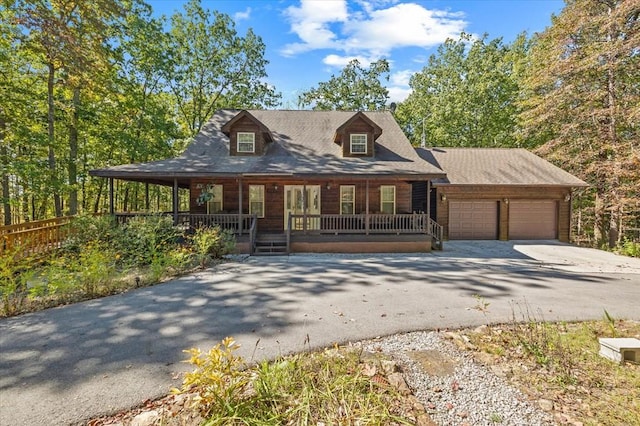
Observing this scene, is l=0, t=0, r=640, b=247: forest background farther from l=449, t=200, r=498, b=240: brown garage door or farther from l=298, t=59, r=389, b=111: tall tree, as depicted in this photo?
l=449, t=200, r=498, b=240: brown garage door

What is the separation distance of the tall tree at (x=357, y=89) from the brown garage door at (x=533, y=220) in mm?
16946

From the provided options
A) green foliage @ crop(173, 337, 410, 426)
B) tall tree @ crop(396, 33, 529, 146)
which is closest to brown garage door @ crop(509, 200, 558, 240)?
tall tree @ crop(396, 33, 529, 146)

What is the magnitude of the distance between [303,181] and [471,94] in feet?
61.2

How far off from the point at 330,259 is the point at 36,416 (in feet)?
27.5

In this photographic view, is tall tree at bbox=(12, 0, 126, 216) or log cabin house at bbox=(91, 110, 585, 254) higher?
tall tree at bbox=(12, 0, 126, 216)

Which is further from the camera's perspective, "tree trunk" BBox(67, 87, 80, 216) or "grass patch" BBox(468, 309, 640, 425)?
"tree trunk" BBox(67, 87, 80, 216)

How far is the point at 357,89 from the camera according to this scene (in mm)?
27984

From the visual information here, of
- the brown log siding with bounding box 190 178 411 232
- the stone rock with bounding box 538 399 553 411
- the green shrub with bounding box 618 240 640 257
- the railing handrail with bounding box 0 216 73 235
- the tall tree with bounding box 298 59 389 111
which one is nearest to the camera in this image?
the stone rock with bounding box 538 399 553 411

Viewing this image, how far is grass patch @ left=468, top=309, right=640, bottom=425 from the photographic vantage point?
2809mm

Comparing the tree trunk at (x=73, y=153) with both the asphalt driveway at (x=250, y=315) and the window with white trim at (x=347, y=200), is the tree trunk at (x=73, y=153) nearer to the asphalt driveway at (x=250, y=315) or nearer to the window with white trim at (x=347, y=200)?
the asphalt driveway at (x=250, y=315)

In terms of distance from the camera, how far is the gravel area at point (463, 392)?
266 cm

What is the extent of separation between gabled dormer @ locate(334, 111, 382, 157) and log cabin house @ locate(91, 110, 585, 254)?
0.05 m

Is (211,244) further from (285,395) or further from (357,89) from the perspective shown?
(357,89)

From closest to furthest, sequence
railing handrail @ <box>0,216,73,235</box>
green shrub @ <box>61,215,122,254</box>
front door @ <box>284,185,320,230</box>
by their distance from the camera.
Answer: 1. railing handrail @ <box>0,216,73,235</box>
2. green shrub @ <box>61,215,122,254</box>
3. front door @ <box>284,185,320,230</box>
